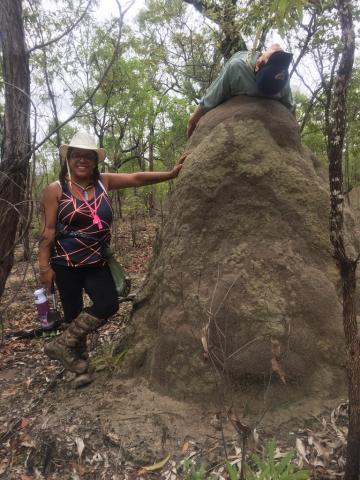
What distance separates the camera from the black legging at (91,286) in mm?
3211

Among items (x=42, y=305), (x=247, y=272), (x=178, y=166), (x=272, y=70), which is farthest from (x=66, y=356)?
(x=272, y=70)

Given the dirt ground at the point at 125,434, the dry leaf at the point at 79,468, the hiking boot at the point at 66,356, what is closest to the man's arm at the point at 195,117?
the dirt ground at the point at 125,434

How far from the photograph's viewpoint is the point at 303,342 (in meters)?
2.79

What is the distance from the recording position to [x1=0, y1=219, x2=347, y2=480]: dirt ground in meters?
2.44

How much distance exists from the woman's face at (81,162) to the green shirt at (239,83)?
111cm

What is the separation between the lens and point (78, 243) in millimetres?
3107

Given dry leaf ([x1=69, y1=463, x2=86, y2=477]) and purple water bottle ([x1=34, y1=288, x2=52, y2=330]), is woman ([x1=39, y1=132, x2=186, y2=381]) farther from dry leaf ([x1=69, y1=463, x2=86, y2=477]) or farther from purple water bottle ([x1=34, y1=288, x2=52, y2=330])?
dry leaf ([x1=69, y1=463, x2=86, y2=477])

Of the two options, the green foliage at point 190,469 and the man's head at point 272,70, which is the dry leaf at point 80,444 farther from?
the man's head at point 272,70

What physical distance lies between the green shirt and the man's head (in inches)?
4.2

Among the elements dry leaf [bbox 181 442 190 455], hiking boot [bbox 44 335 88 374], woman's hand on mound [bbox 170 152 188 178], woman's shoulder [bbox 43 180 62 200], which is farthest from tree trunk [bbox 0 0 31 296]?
dry leaf [bbox 181 442 190 455]

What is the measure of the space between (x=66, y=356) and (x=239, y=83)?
2495mm

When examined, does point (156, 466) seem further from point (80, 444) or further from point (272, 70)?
point (272, 70)

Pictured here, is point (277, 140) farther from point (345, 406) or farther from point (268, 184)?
point (345, 406)

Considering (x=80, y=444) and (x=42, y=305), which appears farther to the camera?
(x=42, y=305)
